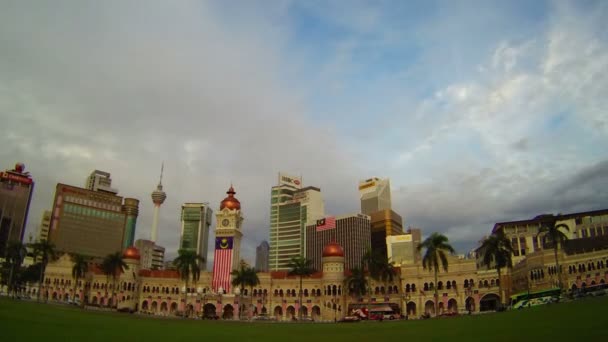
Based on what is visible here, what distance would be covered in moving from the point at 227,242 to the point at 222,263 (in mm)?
5334

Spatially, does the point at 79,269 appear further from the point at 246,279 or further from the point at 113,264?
the point at 246,279

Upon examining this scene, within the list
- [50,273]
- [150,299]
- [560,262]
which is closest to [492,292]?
[560,262]

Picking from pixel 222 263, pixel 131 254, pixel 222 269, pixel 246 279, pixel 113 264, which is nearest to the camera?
pixel 246 279

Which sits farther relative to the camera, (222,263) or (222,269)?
(222,263)

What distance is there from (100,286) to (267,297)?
138 feet

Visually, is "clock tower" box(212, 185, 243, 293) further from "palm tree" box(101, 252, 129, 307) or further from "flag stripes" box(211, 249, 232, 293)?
"palm tree" box(101, 252, 129, 307)

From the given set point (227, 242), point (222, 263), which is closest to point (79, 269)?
point (222, 263)

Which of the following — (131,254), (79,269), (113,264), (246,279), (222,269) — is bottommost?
(246,279)

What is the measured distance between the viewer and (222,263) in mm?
113000

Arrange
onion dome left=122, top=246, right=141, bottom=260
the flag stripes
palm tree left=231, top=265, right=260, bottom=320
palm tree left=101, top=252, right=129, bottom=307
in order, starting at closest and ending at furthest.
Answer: palm tree left=231, top=265, right=260, bottom=320 → palm tree left=101, top=252, right=129, bottom=307 → the flag stripes → onion dome left=122, top=246, right=141, bottom=260

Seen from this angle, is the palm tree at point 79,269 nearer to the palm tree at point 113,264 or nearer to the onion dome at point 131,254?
the palm tree at point 113,264

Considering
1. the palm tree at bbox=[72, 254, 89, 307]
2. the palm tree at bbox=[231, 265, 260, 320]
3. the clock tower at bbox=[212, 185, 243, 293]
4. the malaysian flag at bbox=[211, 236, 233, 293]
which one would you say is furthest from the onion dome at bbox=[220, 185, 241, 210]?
the palm tree at bbox=[72, 254, 89, 307]

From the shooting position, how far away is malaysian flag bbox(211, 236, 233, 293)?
11094cm

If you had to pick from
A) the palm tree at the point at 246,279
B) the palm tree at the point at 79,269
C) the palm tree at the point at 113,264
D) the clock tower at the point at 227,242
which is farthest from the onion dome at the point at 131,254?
the palm tree at the point at 246,279
